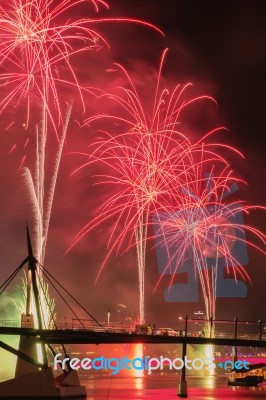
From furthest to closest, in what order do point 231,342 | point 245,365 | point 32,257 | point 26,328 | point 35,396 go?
point 245,365
point 231,342
point 32,257
point 26,328
point 35,396

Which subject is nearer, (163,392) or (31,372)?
(31,372)

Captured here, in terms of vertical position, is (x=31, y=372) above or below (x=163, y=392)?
above

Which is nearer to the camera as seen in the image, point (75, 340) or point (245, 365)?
point (75, 340)

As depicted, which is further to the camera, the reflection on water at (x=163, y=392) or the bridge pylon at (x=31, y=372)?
the reflection on water at (x=163, y=392)

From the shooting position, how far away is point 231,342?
8100 cm

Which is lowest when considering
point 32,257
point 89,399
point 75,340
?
point 89,399

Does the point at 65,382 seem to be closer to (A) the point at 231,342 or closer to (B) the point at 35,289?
(B) the point at 35,289

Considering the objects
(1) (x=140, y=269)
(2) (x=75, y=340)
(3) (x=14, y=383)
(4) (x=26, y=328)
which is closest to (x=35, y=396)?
(3) (x=14, y=383)

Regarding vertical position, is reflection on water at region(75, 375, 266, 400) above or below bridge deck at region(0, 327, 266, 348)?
below

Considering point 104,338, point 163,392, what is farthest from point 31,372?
point 163,392

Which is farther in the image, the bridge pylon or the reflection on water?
the reflection on water

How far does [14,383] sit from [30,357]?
10.2 ft

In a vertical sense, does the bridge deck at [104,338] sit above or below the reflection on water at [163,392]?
above

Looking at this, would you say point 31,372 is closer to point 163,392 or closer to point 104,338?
point 104,338
